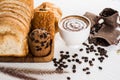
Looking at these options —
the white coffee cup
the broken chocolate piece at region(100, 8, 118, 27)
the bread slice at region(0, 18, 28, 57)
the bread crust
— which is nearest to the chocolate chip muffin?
the bread slice at region(0, 18, 28, 57)

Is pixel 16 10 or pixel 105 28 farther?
pixel 105 28

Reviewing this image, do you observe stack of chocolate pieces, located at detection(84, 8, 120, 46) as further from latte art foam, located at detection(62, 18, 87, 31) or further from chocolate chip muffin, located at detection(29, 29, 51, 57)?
chocolate chip muffin, located at detection(29, 29, 51, 57)

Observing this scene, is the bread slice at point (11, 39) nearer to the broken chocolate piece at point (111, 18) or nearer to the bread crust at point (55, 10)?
the bread crust at point (55, 10)

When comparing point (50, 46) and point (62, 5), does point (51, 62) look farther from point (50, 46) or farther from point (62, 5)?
point (62, 5)

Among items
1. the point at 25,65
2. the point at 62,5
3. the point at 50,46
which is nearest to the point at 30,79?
the point at 25,65

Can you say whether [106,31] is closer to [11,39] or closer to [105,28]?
[105,28]

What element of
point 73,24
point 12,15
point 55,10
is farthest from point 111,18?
point 12,15
